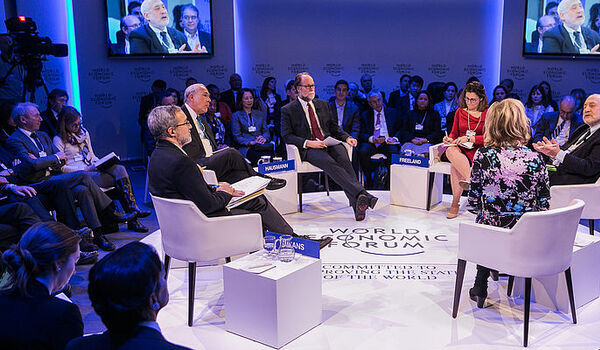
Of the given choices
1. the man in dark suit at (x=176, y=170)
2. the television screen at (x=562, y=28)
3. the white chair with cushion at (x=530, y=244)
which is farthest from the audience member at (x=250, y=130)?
the television screen at (x=562, y=28)

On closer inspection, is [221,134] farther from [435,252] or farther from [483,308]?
[483,308]

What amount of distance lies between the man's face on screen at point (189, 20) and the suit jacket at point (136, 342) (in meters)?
8.38

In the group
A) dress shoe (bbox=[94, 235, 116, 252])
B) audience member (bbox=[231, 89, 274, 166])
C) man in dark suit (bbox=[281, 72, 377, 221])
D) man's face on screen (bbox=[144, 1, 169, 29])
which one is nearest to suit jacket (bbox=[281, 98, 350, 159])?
man in dark suit (bbox=[281, 72, 377, 221])

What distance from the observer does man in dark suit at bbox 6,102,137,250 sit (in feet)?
15.9

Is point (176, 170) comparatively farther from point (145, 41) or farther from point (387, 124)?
point (145, 41)

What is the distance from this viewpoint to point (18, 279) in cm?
190

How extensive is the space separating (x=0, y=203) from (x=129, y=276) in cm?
334

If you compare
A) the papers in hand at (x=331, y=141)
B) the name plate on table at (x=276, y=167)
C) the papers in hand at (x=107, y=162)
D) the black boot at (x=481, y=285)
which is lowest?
the black boot at (x=481, y=285)

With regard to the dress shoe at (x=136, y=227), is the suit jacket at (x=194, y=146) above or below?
above

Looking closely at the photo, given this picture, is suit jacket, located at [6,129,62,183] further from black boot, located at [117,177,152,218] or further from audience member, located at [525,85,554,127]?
audience member, located at [525,85,554,127]

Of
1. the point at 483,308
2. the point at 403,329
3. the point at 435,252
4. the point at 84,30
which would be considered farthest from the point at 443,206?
the point at 84,30

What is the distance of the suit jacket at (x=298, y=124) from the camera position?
5871 millimetres

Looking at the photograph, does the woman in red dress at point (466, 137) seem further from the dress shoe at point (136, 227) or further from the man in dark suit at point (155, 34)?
the man in dark suit at point (155, 34)

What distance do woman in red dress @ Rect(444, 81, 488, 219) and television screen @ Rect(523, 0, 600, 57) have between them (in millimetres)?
4489
